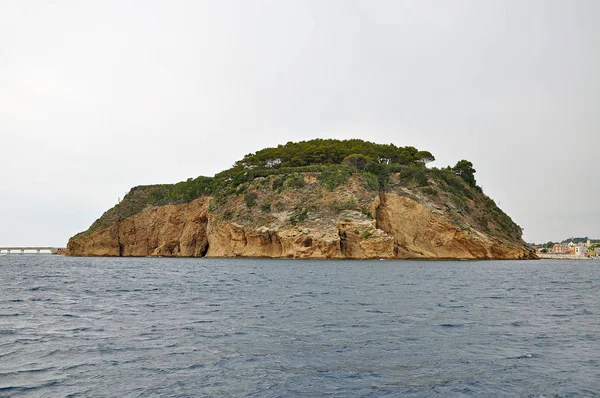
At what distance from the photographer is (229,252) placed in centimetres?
7681

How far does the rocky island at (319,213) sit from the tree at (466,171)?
19 centimetres

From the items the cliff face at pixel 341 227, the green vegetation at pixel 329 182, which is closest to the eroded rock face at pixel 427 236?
the cliff face at pixel 341 227

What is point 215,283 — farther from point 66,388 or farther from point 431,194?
point 431,194

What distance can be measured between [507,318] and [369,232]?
4713 centimetres

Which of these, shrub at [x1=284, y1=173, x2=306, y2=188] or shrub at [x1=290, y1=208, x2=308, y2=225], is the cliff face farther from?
shrub at [x1=284, y1=173, x2=306, y2=188]

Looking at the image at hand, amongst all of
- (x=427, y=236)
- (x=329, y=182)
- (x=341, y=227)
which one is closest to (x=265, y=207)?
(x=329, y=182)

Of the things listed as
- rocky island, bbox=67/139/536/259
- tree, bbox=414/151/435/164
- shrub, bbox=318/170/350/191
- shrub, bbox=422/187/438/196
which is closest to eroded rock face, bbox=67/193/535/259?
rocky island, bbox=67/139/536/259

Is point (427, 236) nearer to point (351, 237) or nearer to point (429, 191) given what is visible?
point (429, 191)

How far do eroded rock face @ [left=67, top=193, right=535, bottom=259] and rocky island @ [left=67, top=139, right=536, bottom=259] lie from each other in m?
0.15

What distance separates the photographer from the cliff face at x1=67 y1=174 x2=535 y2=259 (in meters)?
67.1

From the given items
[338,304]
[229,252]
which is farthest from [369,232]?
[338,304]

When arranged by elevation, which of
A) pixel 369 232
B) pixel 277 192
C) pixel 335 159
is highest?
pixel 335 159

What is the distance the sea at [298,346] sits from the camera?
9.97 meters

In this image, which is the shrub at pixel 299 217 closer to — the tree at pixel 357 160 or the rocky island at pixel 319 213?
the rocky island at pixel 319 213
